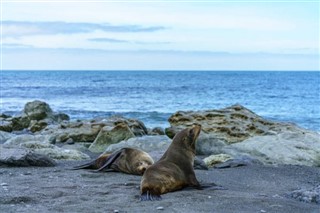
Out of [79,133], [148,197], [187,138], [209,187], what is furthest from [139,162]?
[79,133]

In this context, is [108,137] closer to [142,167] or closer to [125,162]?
[125,162]

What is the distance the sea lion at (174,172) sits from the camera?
781 cm

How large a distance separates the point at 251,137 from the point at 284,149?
1.78m

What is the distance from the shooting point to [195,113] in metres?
16.6

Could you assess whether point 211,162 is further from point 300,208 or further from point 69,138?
point 69,138

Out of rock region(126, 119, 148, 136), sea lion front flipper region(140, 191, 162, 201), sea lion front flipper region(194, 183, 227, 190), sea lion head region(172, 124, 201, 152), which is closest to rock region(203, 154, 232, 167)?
sea lion head region(172, 124, 201, 152)

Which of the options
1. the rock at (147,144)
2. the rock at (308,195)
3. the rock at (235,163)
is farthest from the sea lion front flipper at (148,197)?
the rock at (147,144)

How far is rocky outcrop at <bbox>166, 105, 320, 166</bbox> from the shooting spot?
1230 centimetres

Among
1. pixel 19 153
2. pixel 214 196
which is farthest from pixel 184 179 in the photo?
pixel 19 153

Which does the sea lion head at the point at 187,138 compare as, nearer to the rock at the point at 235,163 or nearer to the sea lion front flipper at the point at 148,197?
the sea lion front flipper at the point at 148,197

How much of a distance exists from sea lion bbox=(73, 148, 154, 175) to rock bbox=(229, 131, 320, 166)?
3129 millimetres

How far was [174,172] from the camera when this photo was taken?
835 centimetres

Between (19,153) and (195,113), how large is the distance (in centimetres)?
704

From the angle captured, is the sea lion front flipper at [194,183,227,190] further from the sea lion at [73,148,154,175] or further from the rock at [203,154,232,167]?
the rock at [203,154,232,167]
